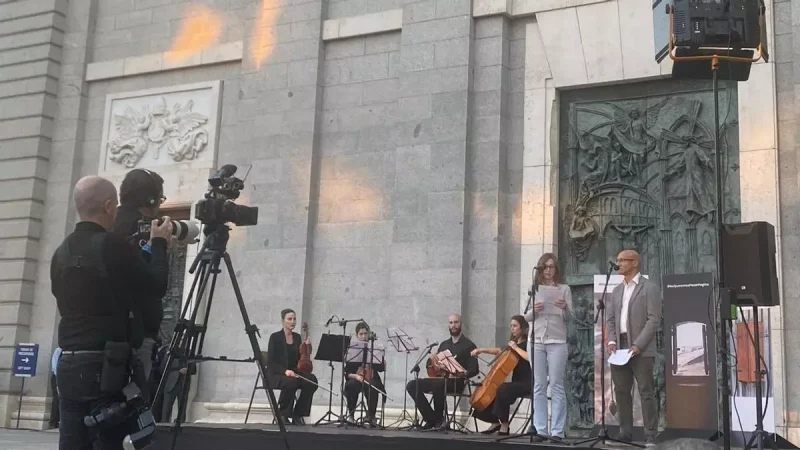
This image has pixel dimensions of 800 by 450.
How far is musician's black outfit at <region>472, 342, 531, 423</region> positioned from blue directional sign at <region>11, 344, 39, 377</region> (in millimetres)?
8320

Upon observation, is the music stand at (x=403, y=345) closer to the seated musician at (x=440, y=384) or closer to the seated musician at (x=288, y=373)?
the seated musician at (x=440, y=384)

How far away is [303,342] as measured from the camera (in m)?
12.8

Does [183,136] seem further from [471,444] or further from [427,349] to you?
[471,444]

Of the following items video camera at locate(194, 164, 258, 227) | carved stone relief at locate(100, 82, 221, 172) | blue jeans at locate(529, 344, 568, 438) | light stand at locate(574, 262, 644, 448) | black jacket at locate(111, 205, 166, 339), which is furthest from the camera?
carved stone relief at locate(100, 82, 221, 172)

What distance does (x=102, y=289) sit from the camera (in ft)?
14.2

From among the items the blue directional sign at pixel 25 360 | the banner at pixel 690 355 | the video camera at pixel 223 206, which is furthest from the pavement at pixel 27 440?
the banner at pixel 690 355

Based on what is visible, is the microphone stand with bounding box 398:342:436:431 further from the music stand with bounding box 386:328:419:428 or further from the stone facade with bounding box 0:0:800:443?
the stone facade with bounding box 0:0:800:443

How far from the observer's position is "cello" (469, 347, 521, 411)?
33.7 feet

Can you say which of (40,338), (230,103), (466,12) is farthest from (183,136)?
(466,12)

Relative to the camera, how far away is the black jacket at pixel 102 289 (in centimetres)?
432

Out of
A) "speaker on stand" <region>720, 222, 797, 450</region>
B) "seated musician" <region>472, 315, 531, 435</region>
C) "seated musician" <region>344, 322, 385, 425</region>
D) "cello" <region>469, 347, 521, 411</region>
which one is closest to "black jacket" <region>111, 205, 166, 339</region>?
"speaker on stand" <region>720, 222, 797, 450</region>

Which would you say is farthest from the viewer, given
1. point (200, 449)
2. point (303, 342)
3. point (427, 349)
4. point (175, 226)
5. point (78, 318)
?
point (303, 342)

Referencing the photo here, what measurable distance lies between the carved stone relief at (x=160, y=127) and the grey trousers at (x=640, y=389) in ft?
27.1

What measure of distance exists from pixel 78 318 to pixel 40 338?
12439mm
